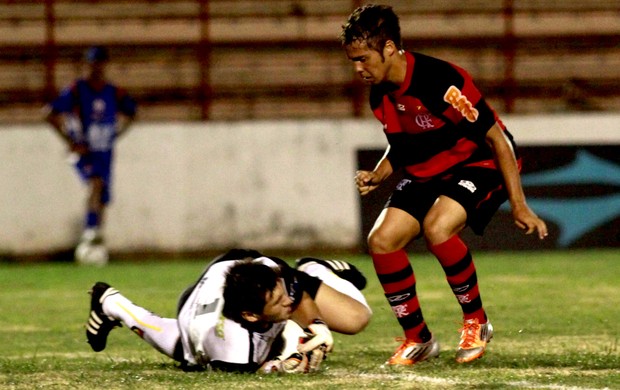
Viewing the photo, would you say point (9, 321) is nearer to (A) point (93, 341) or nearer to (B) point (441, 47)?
(A) point (93, 341)

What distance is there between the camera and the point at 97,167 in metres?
13.5

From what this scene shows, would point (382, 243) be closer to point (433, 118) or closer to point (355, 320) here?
point (355, 320)

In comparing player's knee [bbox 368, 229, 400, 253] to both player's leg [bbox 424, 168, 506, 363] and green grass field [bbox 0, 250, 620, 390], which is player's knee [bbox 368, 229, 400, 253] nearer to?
player's leg [bbox 424, 168, 506, 363]

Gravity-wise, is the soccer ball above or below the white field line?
below

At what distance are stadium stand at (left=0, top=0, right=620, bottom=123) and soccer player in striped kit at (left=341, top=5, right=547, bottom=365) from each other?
8604 mm

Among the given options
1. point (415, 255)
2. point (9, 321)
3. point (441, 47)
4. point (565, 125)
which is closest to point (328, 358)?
point (9, 321)

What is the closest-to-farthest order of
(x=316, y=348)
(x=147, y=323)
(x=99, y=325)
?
(x=316, y=348), (x=147, y=323), (x=99, y=325)

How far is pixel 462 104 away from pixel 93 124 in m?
7.86

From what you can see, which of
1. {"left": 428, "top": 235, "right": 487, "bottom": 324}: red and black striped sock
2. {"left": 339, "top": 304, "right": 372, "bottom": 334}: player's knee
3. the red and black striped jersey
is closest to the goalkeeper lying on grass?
{"left": 339, "top": 304, "right": 372, "bottom": 334}: player's knee

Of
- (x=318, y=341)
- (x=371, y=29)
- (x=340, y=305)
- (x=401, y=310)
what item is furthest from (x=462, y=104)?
(x=318, y=341)

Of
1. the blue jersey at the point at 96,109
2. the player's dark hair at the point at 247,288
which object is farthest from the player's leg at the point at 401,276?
the blue jersey at the point at 96,109

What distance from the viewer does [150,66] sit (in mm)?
16234

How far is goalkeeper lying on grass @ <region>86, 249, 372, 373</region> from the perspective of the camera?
234 inches

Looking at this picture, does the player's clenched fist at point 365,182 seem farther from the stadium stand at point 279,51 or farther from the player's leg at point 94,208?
the stadium stand at point 279,51
